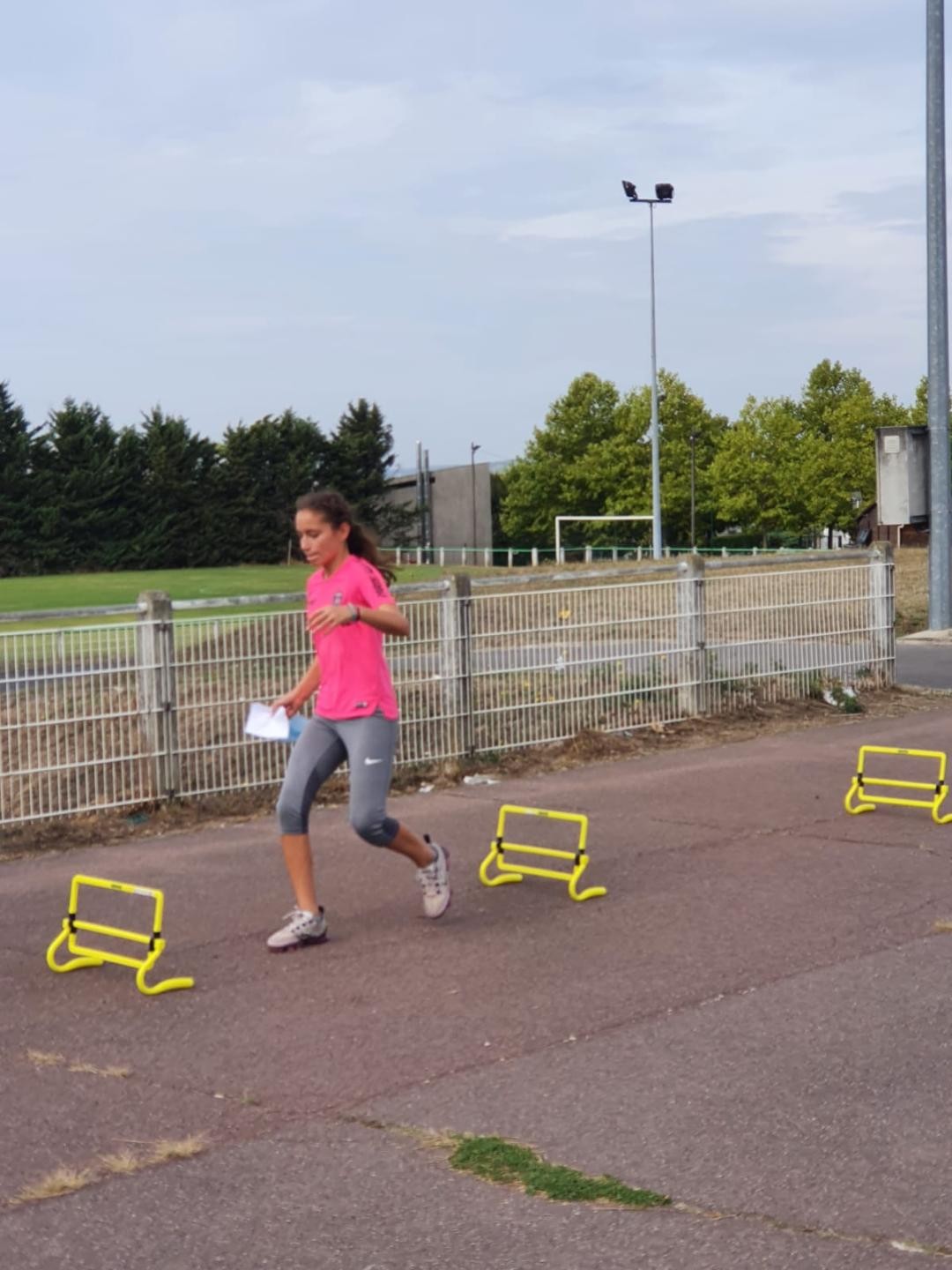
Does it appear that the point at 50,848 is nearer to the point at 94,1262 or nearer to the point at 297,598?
the point at 297,598

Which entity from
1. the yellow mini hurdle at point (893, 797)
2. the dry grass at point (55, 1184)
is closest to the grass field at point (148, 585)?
the yellow mini hurdle at point (893, 797)

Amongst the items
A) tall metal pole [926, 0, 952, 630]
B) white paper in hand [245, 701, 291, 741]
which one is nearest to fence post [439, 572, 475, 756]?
white paper in hand [245, 701, 291, 741]

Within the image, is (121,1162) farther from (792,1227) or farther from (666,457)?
(666,457)

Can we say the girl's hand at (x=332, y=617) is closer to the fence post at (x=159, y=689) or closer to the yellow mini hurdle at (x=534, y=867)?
the yellow mini hurdle at (x=534, y=867)

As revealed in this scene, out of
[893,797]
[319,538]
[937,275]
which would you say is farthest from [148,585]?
[319,538]

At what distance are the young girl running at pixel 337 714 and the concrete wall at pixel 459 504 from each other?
104m

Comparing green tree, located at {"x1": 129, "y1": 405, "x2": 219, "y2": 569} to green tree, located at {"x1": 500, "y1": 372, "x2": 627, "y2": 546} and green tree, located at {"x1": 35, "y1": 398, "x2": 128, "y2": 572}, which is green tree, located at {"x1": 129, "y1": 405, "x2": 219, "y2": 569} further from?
green tree, located at {"x1": 500, "y1": 372, "x2": 627, "y2": 546}

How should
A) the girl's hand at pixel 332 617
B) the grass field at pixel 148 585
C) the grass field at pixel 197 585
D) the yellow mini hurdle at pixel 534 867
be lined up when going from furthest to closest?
the grass field at pixel 148 585, the grass field at pixel 197 585, the yellow mini hurdle at pixel 534 867, the girl's hand at pixel 332 617

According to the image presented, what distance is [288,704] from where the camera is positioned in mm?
7234

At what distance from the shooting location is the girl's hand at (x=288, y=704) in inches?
284

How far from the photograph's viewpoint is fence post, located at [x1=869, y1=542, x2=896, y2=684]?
50.6ft

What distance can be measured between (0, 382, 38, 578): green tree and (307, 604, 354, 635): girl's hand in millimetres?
70915

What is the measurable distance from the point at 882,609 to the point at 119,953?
9.92m

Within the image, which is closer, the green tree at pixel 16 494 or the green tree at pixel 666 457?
the green tree at pixel 16 494
